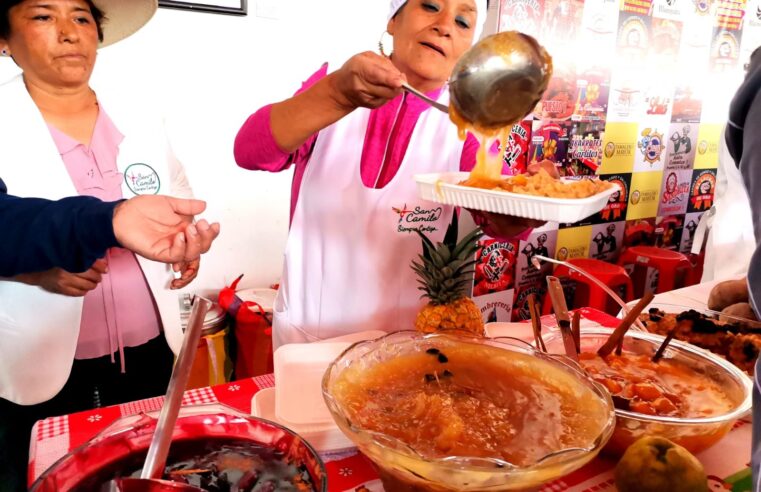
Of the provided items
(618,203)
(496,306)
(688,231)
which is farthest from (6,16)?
(688,231)

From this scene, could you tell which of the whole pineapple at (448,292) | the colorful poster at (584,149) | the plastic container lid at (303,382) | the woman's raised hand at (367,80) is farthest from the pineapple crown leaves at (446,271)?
the colorful poster at (584,149)

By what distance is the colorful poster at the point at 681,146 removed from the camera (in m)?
4.65

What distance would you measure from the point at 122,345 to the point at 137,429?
63.0 inches

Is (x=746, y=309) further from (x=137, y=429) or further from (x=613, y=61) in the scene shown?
(x=613, y=61)

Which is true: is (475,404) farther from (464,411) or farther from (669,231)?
(669,231)

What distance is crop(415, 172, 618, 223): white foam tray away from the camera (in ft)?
4.24

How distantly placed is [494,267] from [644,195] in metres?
1.81

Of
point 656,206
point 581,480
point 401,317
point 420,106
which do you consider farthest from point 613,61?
point 581,480

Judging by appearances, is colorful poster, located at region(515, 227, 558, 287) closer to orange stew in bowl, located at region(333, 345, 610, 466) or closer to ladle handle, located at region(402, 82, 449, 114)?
ladle handle, located at region(402, 82, 449, 114)

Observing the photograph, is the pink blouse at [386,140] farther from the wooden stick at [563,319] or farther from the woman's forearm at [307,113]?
the wooden stick at [563,319]

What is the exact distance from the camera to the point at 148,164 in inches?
89.5

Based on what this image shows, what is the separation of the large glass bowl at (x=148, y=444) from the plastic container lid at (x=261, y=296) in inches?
82.3

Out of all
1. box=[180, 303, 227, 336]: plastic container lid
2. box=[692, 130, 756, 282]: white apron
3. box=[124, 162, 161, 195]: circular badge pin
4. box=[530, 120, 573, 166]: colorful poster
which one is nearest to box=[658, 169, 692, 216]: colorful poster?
box=[692, 130, 756, 282]: white apron

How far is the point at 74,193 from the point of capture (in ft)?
6.51
